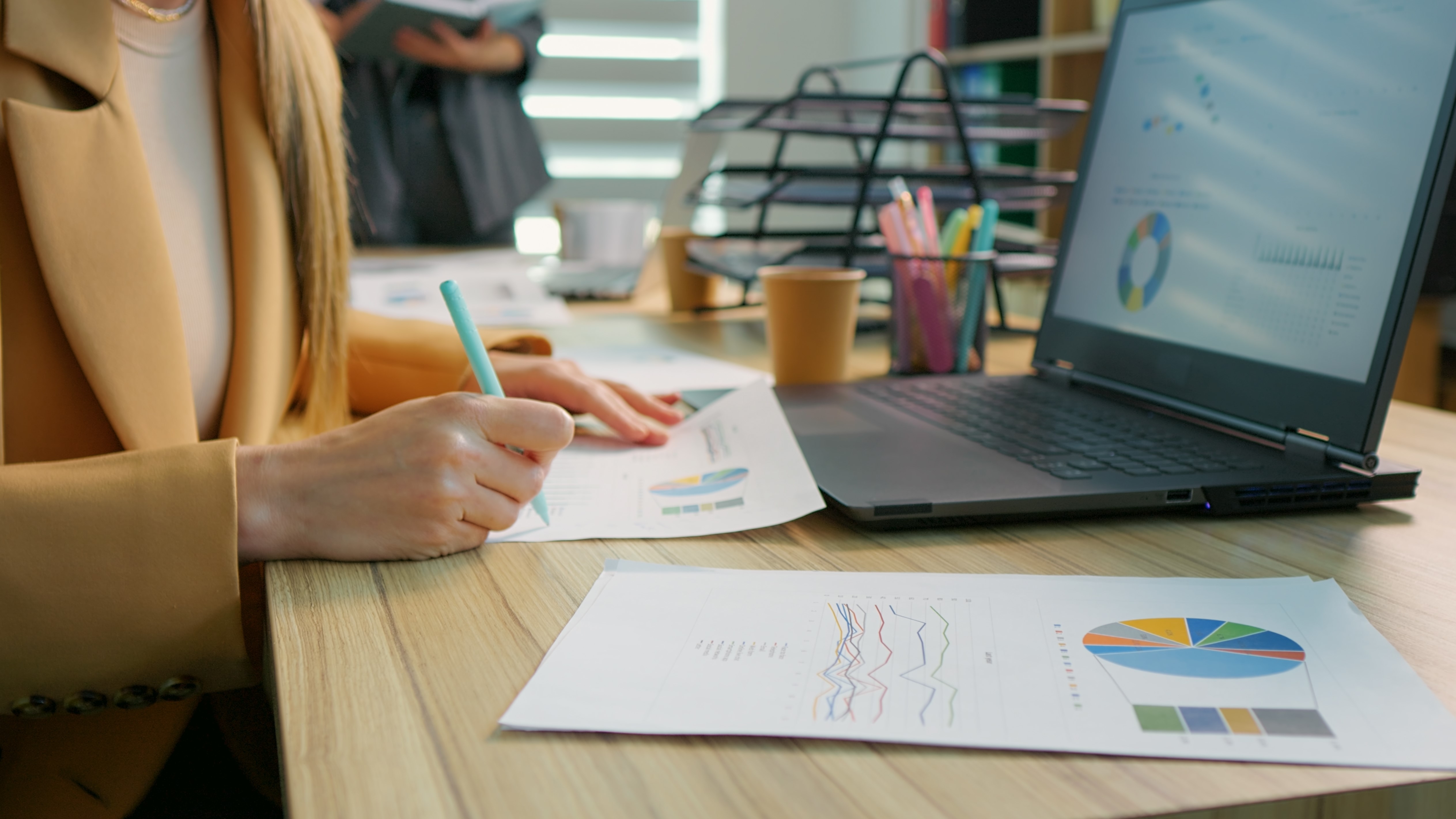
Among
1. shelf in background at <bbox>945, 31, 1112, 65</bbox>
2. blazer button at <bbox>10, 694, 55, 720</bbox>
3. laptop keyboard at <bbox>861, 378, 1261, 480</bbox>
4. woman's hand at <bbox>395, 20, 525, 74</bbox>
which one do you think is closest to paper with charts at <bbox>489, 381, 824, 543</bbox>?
laptop keyboard at <bbox>861, 378, 1261, 480</bbox>

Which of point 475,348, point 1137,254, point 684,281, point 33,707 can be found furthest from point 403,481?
point 684,281

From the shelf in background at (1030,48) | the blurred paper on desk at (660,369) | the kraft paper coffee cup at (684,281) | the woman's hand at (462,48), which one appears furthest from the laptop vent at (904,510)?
A: the shelf in background at (1030,48)

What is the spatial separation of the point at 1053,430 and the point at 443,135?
5.39 feet

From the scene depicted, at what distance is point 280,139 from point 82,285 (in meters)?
0.21

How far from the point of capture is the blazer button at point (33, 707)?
479 mm

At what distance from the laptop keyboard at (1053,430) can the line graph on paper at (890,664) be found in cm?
18

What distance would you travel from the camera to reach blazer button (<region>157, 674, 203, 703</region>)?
18.9 inches

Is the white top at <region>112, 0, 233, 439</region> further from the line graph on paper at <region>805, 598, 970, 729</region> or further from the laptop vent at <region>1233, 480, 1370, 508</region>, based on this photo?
the laptop vent at <region>1233, 480, 1370, 508</region>

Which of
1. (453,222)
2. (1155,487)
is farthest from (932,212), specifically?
(453,222)

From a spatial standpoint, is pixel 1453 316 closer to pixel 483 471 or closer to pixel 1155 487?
pixel 1155 487

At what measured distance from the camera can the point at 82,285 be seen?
59cm

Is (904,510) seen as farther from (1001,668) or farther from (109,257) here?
(109,257)

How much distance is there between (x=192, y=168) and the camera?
28.8 inches

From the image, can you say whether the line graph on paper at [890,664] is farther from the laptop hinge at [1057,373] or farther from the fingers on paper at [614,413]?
the laptop hinge at [1057,373]
